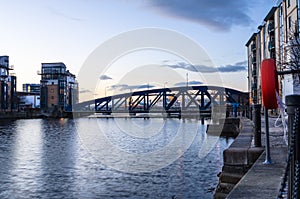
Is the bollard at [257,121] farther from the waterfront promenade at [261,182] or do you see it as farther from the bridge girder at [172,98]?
the bridge girder at [172,98]

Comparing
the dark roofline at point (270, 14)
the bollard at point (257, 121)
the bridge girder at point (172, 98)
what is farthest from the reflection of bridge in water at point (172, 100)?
the bollard at point (257, 121)

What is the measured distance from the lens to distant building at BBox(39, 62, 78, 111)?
131m

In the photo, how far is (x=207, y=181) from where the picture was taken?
13.2 meters

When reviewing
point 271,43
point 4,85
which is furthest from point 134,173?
point 4,85

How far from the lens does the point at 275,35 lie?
4847 centimetres

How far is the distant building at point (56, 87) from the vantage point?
131 m

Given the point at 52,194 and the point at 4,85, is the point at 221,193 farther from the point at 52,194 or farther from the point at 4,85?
the point at 4,85

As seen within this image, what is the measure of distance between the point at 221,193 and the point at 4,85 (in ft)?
328

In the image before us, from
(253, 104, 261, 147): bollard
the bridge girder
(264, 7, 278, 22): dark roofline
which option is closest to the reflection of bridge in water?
the bridge girder

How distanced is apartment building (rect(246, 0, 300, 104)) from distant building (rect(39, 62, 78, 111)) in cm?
7551

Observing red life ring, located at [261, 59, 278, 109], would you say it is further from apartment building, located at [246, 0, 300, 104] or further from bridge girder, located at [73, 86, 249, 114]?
bridge girder, located at [73, 86, 249, 114]

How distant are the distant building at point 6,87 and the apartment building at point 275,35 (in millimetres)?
64346

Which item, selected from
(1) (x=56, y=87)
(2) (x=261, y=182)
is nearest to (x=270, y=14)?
(2) (x=261, y=182)

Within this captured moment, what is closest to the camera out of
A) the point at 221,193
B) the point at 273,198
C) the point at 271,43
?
the point at 273,198
